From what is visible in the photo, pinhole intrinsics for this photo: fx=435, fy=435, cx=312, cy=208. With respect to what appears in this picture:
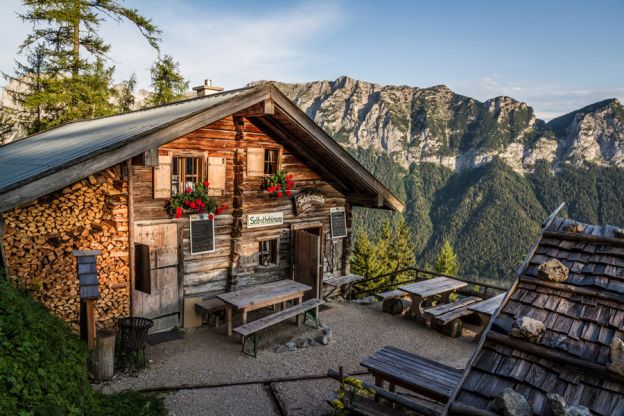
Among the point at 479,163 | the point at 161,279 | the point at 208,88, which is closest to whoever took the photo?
the point at 161,279

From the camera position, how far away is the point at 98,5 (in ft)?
77.1

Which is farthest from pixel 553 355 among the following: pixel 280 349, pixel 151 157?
pixel 151 157

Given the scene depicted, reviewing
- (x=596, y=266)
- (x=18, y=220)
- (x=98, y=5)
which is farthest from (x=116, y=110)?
(x=596, y=266)

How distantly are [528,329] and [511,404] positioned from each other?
2.42 ft

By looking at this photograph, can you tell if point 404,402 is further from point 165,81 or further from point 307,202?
point 165,81

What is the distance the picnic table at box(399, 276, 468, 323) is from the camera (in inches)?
480

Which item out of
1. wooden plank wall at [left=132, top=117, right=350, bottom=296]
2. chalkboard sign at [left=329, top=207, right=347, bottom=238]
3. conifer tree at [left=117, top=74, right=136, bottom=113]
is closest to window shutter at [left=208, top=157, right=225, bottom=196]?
wooden plank wall at [left=132, top=117, right=350, bottom=296]

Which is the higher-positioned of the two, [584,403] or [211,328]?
[584,403]

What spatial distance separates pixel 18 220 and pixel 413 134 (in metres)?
178

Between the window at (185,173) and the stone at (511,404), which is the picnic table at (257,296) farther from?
the stone at (511,404)

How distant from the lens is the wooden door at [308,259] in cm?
1223

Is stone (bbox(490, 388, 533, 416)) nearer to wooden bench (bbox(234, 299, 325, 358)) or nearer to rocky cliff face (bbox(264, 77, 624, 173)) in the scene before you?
wooden bench (bbox(234, 299, 325, 358))

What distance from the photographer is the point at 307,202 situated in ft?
42.1

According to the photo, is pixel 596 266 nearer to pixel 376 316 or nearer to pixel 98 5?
pixel 376 316
